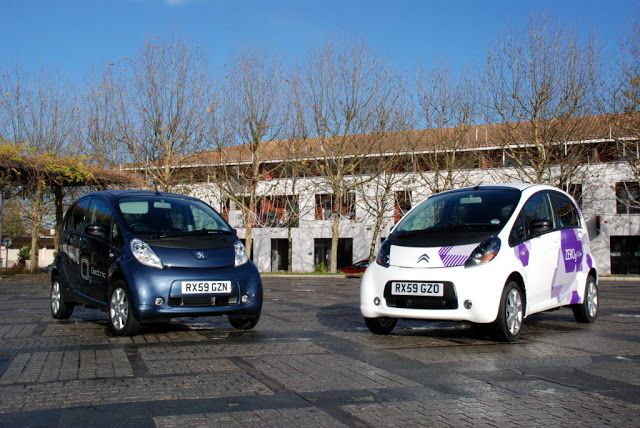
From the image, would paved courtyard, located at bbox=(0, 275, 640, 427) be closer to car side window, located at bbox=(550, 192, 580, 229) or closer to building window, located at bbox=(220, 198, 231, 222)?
car side window, located at bbox=(550, 192, 580, 229)

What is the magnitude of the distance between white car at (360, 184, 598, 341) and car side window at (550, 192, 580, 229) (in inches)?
1.2

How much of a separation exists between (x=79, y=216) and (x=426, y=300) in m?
4.79

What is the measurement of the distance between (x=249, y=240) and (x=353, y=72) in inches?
418

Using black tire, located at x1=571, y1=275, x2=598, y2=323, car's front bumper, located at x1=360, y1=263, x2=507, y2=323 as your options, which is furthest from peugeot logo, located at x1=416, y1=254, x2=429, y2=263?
black tire, located at x1=571, y1=275, x2=598, y2=323

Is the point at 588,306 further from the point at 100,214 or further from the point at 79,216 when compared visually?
the point at 79,216

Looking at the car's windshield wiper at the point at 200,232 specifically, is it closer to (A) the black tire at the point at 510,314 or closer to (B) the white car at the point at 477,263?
(B) the white car at the point at 477,263

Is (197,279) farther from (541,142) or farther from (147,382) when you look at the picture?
(541,142)

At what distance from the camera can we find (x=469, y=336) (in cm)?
778

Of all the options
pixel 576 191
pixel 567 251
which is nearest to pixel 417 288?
pixel 567 251

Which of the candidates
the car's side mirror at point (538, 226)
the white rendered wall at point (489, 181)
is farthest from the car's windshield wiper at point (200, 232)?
the white rendered wall at point (489, 181)

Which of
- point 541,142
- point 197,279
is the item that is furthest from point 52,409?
point 541,142

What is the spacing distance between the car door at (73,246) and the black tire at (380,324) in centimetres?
354

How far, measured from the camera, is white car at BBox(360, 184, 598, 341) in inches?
279

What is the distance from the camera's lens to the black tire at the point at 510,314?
712 cm
